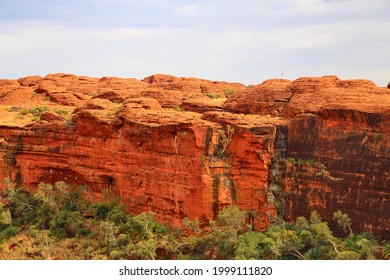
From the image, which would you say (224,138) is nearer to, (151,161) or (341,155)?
(151,161)

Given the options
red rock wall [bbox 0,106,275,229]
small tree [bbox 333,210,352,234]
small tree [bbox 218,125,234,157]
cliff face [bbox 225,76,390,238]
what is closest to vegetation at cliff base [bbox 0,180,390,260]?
small tree [bbox 333,210,352,234]

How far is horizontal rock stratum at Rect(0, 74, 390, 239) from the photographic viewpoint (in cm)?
2131

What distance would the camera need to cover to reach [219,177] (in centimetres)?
2406

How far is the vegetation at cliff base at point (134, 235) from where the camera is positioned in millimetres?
21219

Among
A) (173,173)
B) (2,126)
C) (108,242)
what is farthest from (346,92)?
(2,126)

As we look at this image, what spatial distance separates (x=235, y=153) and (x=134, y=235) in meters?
6.45

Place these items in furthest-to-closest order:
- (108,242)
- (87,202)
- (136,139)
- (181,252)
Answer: (87,202), (136,139), (108,242), (181,252)

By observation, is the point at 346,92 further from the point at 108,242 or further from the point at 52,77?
the point at 52,77

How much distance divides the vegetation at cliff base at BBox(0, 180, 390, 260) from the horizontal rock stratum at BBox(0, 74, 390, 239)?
27.4 inches

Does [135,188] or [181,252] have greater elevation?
[135,188]

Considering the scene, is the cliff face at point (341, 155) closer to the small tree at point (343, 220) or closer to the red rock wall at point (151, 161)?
the small tree at point (343, 220)

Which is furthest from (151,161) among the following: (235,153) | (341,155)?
(341,155)

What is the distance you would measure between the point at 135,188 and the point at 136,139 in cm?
260

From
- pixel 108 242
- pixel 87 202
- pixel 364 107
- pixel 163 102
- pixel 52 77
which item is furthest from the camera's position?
pixel 52 77
